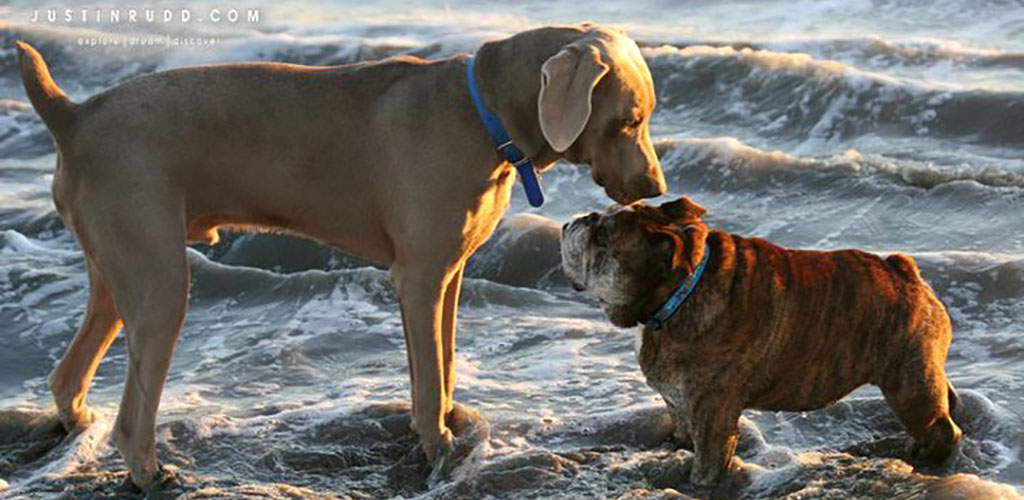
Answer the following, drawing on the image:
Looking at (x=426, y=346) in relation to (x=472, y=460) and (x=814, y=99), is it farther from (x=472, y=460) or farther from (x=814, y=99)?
(x=814, y=99)

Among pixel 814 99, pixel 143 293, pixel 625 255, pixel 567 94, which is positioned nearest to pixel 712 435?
pixel 625 255

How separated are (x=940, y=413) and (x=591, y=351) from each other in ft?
6.74

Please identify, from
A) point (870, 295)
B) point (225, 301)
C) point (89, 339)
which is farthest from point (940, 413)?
point (225, 301)

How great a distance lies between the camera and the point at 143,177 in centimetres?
512

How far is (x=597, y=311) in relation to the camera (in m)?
7.54

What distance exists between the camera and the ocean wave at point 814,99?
35.0 ft

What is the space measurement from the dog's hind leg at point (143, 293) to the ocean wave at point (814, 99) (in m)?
6.50

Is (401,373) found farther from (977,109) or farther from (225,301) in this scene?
(977,109)

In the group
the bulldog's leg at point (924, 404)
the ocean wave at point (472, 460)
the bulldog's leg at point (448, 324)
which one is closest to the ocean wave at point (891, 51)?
the ocean wave at point (472, 460)

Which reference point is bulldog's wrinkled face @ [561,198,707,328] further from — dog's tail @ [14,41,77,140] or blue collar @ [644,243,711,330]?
dog's tail @ [14,41,77,140]

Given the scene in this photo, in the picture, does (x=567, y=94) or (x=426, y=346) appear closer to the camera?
(x=567, y=94)

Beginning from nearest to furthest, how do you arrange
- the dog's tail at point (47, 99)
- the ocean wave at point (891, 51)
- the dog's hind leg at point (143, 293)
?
the dog's hind leg at point (143, 293) < the dog's tail at point (47, 99) < the ocean wave at point (891, 51)

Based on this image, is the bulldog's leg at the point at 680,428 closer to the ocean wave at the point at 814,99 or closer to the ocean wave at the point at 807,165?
the ocean wave at the point at 807,165

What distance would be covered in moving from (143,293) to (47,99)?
29.7 inches
